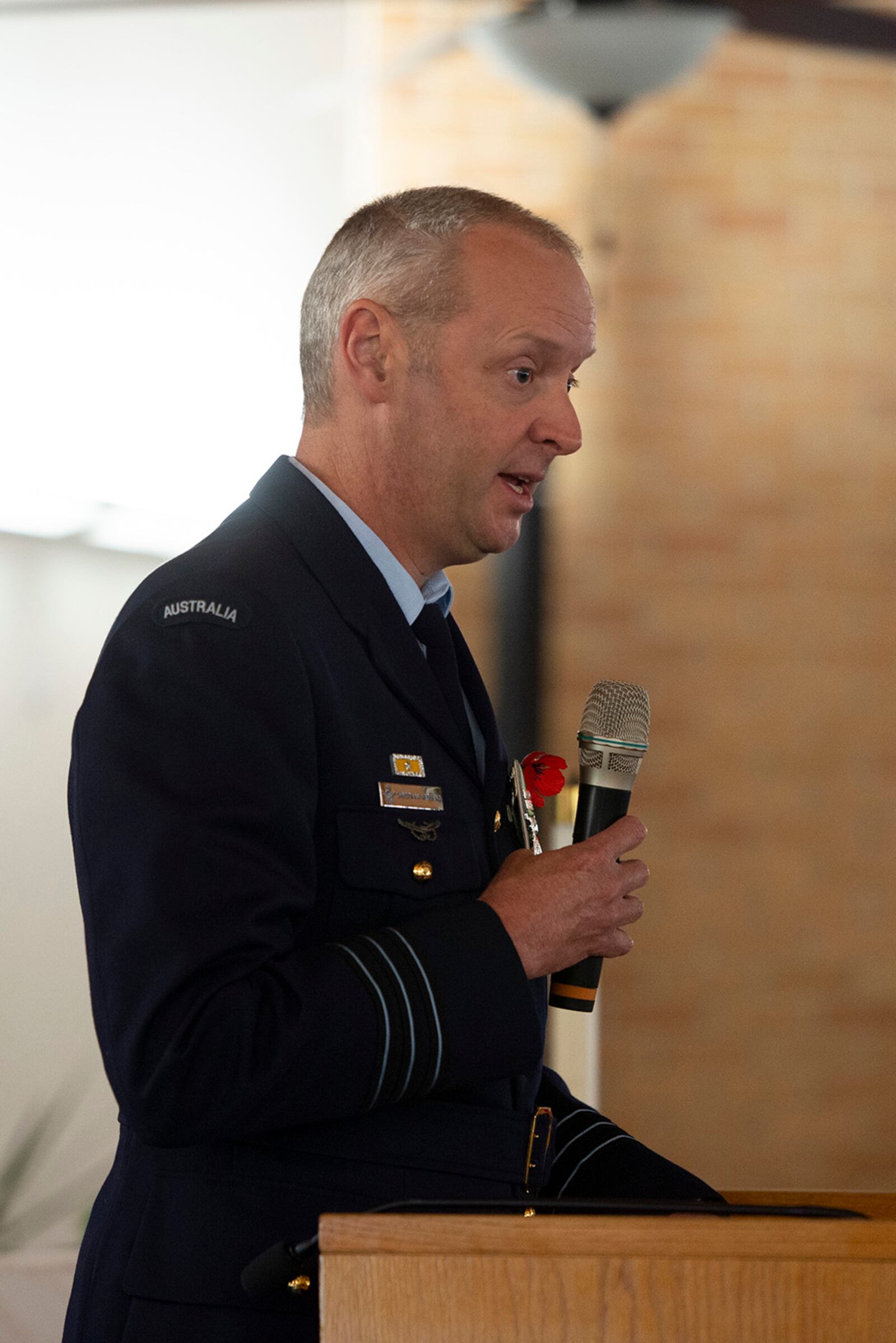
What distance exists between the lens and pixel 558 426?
131 cm

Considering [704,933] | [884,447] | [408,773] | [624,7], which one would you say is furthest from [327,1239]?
[884,447]

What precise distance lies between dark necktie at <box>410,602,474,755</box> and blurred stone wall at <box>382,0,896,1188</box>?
263 centimetres

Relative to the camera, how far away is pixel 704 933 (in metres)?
4.02

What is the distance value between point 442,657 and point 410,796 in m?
0.22

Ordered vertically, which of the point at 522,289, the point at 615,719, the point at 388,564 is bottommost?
the point at 615,719

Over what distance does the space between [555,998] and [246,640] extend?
408mm

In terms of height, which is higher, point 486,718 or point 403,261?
point 403,261

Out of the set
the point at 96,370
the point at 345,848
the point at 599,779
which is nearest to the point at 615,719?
the point at 599,779

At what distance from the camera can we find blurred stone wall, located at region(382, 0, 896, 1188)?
4012mm

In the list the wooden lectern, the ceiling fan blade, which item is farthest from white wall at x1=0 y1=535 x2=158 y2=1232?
the wooden lectern

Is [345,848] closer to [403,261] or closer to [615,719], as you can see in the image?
[615,719]

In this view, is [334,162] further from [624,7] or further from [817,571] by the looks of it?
[817,571]

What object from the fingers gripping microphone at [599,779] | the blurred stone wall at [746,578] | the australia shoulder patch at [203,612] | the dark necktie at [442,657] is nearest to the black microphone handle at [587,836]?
the fingers gripping microphone at [599,779]

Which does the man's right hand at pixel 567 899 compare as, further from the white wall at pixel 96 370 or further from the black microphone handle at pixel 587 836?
the white wall at pixel 96 370
